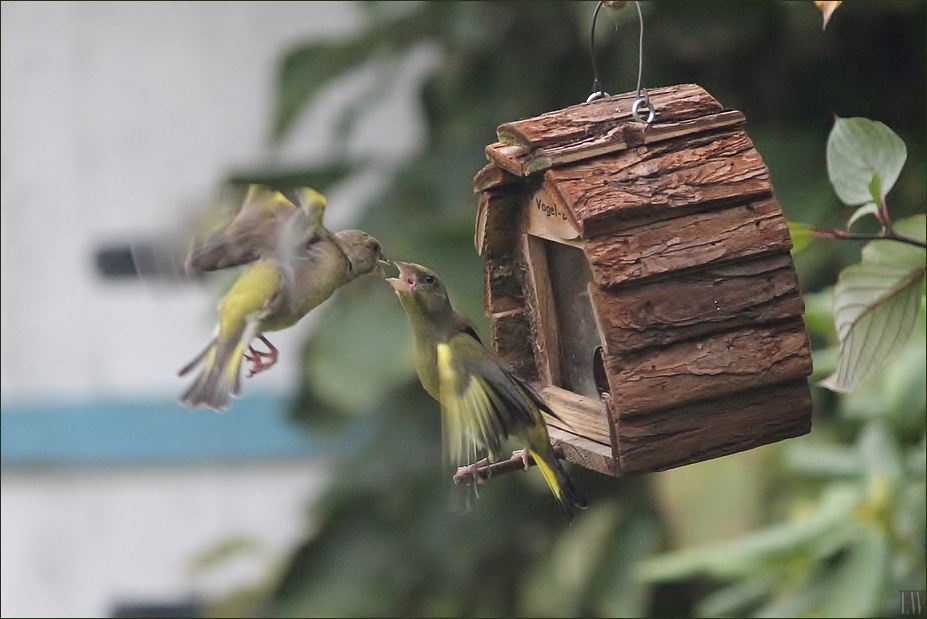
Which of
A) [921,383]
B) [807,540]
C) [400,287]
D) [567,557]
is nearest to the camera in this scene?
[400,287]

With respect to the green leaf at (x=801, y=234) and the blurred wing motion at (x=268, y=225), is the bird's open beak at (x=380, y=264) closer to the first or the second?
the blurred wing motion at (x=268, y=225)

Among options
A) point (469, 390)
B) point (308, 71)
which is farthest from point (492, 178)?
point (308, 71)

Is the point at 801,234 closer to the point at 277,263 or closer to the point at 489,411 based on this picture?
the point at 489,411

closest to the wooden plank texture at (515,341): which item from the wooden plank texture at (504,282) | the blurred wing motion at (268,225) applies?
the wooden plank texture at (504,282)

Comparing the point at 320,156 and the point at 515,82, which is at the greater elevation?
the point at 515,82

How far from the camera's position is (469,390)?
2.05 metres

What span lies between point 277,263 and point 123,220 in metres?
4.40

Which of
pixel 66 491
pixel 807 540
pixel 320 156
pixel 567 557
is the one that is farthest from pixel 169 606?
pixel 807 540

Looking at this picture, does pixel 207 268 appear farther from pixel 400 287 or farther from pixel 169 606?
pixel 169 606

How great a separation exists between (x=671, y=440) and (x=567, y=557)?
2.76 m

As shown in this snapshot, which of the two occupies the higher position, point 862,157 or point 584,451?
point 862,157

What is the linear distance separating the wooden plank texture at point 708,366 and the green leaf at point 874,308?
24 centimetres

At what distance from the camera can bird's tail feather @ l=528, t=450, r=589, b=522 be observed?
81.3 inches

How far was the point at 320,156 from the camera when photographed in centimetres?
654
